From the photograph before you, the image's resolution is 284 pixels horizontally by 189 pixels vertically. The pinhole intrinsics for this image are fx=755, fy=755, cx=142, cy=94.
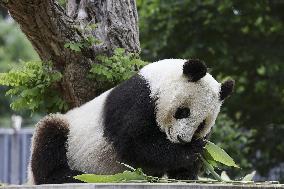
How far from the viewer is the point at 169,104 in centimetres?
383

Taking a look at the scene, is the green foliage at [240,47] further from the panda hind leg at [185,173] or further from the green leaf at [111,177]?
the green leaf at [111,177]

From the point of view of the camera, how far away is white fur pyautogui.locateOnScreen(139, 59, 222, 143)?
151 inches

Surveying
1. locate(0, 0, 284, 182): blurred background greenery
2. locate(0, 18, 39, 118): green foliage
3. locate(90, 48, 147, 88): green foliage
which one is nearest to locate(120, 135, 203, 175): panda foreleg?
locate(90, 48, 147, 88): green foliage

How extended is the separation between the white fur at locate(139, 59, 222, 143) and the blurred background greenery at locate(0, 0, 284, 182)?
6.48 meters

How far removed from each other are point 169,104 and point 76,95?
108 cm

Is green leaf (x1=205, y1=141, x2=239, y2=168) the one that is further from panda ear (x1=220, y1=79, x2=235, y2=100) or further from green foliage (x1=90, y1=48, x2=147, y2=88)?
green foliage (x1=90, y1=48, x2=147, y2=88)

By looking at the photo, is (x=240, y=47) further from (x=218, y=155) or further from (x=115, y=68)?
(x=218, y=155)

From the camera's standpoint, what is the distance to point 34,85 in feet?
15.9

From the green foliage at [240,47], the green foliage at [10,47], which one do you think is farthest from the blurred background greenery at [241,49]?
the green foliage at [10,47]

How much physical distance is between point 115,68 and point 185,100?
881 millimetres

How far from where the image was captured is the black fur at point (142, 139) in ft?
12.8

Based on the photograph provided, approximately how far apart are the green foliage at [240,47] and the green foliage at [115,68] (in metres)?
5.94

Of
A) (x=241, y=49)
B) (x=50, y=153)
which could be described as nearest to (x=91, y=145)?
(x=50, y=153)

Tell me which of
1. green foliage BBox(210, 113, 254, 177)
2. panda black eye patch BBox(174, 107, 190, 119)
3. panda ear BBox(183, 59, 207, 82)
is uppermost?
panda ear BBox(183, 59, 207, 82)
